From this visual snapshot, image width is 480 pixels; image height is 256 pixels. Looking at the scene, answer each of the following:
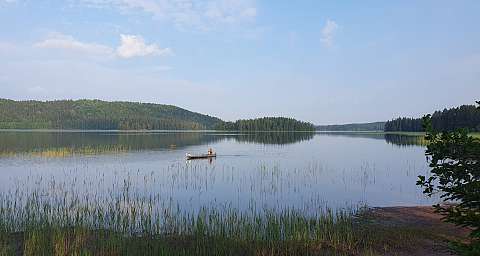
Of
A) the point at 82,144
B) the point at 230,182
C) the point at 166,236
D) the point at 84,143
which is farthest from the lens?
the point at 84,143

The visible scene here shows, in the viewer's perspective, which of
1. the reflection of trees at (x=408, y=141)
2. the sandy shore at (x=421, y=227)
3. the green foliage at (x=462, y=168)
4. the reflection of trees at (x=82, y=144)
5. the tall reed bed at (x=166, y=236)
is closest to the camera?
the green foliage at (x=462, y=168)

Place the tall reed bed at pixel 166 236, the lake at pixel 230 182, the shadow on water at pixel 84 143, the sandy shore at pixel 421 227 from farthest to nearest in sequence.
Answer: the shadow on water at pixel 84 143 → the lake at pixel 230 182 → the sandy shore at pixel 421 227 → the tall reed bed at pixel 166 236

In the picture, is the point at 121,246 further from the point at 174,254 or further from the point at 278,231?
the point at 278,231

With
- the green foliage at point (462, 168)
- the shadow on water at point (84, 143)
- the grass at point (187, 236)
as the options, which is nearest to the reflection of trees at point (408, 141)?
the shadow on water at point (84, 143)

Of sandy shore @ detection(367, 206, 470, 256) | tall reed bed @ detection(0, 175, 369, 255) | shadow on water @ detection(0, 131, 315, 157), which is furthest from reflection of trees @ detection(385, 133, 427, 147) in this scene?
tall reed bed @ detection(0, 175, 369, 255)

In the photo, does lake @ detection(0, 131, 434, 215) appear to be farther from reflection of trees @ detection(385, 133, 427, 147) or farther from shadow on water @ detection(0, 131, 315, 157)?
reflection of trees @ detection(385, 133, 427, 147)

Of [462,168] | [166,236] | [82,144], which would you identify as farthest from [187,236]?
[82,144]

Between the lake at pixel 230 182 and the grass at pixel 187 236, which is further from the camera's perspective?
the lake at pixel 230 182

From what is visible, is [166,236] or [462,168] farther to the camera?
[166,236]

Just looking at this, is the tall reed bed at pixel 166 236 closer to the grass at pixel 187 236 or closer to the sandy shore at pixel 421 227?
the grass at pixel 187 236

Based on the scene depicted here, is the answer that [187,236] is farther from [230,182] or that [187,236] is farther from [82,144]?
[82,144]

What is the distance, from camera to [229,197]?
26719mm

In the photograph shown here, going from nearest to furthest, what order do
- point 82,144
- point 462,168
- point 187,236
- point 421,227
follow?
point 462,168, point 187,236, point 421,227, point 82,144

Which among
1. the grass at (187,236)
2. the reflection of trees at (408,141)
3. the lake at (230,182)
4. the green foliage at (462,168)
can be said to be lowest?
the lake at (230,182)
